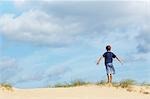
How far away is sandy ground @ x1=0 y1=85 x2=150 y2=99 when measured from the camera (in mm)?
14633

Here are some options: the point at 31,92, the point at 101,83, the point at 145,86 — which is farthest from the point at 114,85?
the point at 31,92

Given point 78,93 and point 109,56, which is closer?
point 78,93

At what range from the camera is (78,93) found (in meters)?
15.4

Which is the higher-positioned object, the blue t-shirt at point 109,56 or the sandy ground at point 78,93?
the blue t-shirt at point 109,56

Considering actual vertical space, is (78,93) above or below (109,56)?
below

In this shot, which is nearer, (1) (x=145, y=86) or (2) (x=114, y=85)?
(2) (x=114, y=85)

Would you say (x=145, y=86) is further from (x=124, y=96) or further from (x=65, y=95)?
(x=65, y=95)

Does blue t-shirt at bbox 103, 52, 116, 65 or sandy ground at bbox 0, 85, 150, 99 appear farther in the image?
blue t-shirt at bbox 103, 52, 116, 65

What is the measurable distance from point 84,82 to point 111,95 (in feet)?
6.26

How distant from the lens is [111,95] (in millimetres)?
15469

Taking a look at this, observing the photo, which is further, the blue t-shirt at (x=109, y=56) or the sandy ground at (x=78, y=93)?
the blue t-shirt at (x=109, y=56)

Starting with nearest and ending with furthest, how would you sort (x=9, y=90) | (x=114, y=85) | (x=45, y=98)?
1. (x=45, y=98)
2. (x=9, y=90)
3. (x=114, y=85)

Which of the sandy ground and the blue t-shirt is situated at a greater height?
the blue t-shirt

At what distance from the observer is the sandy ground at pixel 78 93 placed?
1463 centimetres
